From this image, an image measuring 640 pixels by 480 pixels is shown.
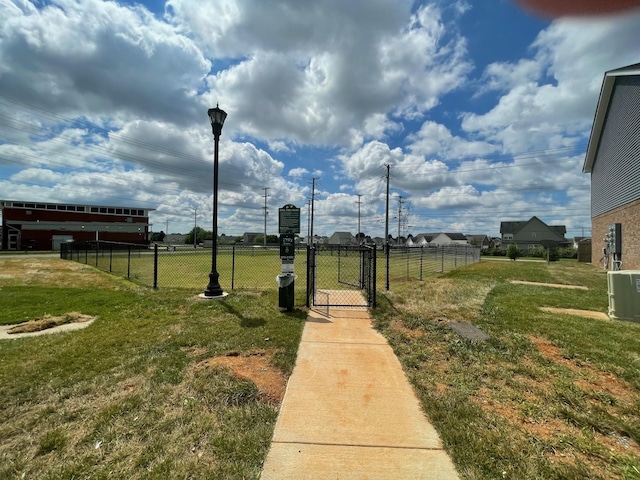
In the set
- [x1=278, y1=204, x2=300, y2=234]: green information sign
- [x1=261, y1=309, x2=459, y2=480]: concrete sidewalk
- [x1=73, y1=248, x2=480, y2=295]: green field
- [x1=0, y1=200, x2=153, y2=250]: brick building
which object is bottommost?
[x1=261, y1=309, x2=459, y2=480]: concrete sidewalk

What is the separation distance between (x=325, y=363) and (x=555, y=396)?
2628 mm

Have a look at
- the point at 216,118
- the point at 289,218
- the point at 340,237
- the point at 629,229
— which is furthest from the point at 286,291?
the point at 340,237

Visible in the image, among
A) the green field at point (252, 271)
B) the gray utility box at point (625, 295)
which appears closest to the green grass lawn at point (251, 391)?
the gray utility box at point (625, 295)

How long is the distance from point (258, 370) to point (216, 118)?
22.5ft

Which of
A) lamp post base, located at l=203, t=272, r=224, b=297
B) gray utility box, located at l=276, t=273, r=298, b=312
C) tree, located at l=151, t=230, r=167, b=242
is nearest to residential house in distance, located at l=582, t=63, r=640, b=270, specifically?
gray utility box, located at l=276, t=273, r=298, b=312

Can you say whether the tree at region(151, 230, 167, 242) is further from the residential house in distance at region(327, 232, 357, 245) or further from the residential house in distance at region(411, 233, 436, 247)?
the residential house in distance at region(411, 233, 436, 247)

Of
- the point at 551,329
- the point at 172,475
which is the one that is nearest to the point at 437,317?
the point at 551,329

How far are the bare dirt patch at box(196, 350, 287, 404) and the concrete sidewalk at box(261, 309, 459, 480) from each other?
135mm

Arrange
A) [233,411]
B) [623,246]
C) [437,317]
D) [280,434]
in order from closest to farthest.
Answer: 1. [280,434]
2. [233,411]
3. [437,317]
4. [623,246]

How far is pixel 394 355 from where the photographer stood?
15.0 feet

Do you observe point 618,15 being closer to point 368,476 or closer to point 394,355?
point 368,476

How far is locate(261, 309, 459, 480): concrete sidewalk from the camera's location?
226cm

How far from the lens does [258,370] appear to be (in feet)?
12.8

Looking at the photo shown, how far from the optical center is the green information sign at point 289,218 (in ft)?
23.6
